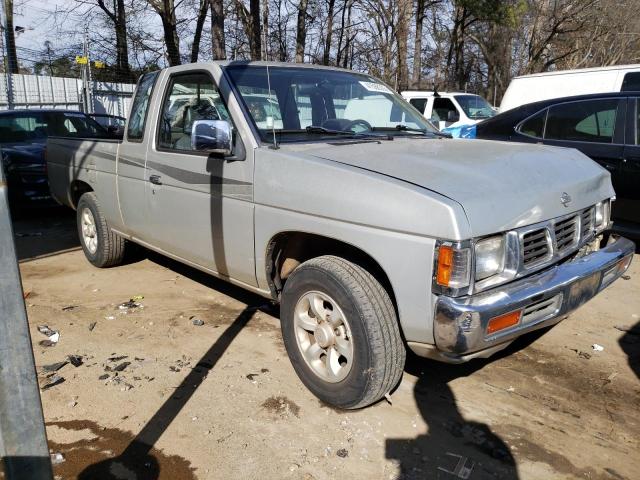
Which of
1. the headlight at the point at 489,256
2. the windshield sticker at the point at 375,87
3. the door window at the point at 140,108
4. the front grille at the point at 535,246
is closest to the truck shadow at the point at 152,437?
the headlight at the point at 489,256

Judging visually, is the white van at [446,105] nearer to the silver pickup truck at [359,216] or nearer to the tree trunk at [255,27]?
the tree trunk at [255,27]

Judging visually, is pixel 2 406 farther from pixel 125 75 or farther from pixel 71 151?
pixel 125 75

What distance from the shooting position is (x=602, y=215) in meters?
3.57

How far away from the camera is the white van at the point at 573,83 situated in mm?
8023

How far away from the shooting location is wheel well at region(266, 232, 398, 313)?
304cm

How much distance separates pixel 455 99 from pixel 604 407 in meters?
10.0

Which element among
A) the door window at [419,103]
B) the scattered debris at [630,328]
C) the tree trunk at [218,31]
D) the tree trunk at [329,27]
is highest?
the tree trunk at [329,27]

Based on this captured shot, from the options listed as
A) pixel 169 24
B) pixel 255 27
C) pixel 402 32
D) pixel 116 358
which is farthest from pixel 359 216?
pixel 402 32

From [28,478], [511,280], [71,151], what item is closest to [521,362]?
[511,280]

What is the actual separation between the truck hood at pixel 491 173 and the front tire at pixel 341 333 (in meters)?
0.60

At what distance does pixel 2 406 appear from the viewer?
69.6 inches

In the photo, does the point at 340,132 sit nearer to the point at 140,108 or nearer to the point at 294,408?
the point at 294,408

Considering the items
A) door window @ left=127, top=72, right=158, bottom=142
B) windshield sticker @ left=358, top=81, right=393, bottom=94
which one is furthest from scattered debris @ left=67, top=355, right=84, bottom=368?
windshield sticker @ left=358, top=81, right=393, bottom=94

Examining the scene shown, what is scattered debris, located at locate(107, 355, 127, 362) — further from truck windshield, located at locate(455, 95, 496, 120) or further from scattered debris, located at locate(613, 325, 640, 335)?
truck windshield, located at locate(455, 95, 496, 120)
